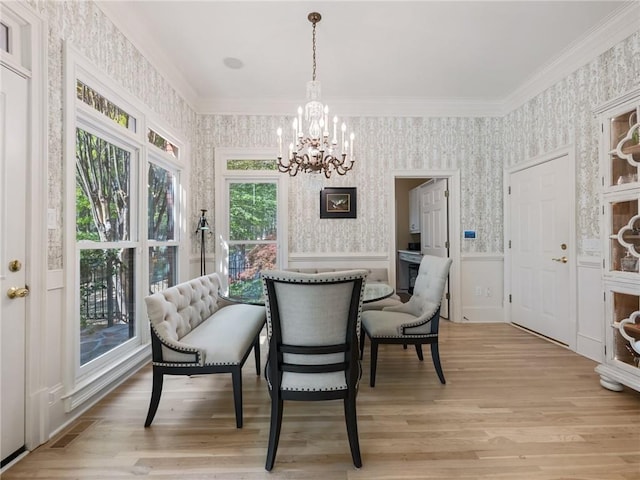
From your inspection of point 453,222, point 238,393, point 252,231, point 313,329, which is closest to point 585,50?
point 453,222

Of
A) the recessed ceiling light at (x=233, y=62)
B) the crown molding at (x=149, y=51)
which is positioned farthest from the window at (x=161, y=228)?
the recessed ceiling light at (x=233, y=62)

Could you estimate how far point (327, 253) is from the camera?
4.12 metres

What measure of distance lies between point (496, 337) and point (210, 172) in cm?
412

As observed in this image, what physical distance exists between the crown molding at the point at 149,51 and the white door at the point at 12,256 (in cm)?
109

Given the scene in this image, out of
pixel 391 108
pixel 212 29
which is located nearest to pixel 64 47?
pixel 212 29

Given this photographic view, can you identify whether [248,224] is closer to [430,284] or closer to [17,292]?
[430,284]

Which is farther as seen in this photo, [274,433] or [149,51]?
[149,51]

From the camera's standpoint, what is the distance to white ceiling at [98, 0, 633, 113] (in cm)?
240

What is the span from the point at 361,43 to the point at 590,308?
3336mm

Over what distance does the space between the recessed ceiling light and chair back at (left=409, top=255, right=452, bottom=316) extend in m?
2.75

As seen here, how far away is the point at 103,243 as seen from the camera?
226 cm

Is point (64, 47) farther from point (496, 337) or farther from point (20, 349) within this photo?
point (496, 337)

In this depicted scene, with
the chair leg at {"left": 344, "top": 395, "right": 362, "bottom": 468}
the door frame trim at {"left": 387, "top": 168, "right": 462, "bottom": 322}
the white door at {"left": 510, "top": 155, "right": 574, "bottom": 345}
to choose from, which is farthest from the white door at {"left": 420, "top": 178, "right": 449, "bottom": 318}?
the chair leg at {"left": 344, "top": 395, "right": 362, "bottom": 468}

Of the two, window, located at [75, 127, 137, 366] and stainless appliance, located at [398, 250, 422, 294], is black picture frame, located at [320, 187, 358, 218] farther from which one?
window, located at [75, 127, 137, 366]
